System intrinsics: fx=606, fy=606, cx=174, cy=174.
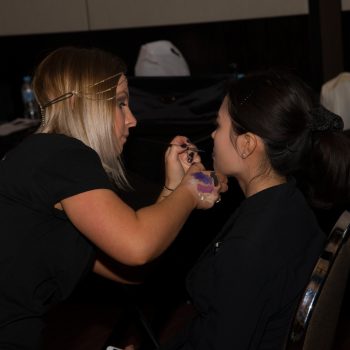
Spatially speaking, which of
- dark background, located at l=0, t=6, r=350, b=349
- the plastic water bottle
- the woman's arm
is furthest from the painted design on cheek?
the plastic water bottle

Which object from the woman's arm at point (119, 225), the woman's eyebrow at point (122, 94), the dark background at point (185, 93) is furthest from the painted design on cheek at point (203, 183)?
the dark background at point (185, 93)

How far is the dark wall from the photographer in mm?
2609

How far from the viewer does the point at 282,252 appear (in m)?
1.12

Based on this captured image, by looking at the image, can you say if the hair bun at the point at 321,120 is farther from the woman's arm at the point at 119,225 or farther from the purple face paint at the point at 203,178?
the woman's arm at the point at 119,225

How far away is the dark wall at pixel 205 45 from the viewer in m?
2.61

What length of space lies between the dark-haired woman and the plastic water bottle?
2140 mm

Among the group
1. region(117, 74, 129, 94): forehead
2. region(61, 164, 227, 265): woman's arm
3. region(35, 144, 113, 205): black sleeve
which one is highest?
region(117, 74, 129, 94): forehead

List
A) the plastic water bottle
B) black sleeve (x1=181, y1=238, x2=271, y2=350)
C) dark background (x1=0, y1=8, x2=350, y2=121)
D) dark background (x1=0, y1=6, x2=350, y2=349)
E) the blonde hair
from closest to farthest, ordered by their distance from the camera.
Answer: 1. black sleeve (x1=181, y1=238, x2=271, y2=350)
2. the blonde hair
3. dark background (x1=0, y1=6, x2=350, y2=349)
4. dark background (x1=0, y1=8, x2=350, y2=121)
5. the plastic water bottle

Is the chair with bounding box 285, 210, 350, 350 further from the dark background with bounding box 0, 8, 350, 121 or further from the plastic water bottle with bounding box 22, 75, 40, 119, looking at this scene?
the plastic water bottle with bounding box 22, 75, 40, 119

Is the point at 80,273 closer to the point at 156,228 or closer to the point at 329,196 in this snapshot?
the point at 156,228

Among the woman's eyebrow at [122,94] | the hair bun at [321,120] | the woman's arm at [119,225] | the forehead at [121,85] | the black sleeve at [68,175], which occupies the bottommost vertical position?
the woman's arm at [119,225]

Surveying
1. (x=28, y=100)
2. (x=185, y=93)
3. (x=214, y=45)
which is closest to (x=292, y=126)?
(x=185, y=93)

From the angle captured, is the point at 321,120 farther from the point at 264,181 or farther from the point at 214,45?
the point at 214,45

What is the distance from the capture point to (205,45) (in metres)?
2.91
